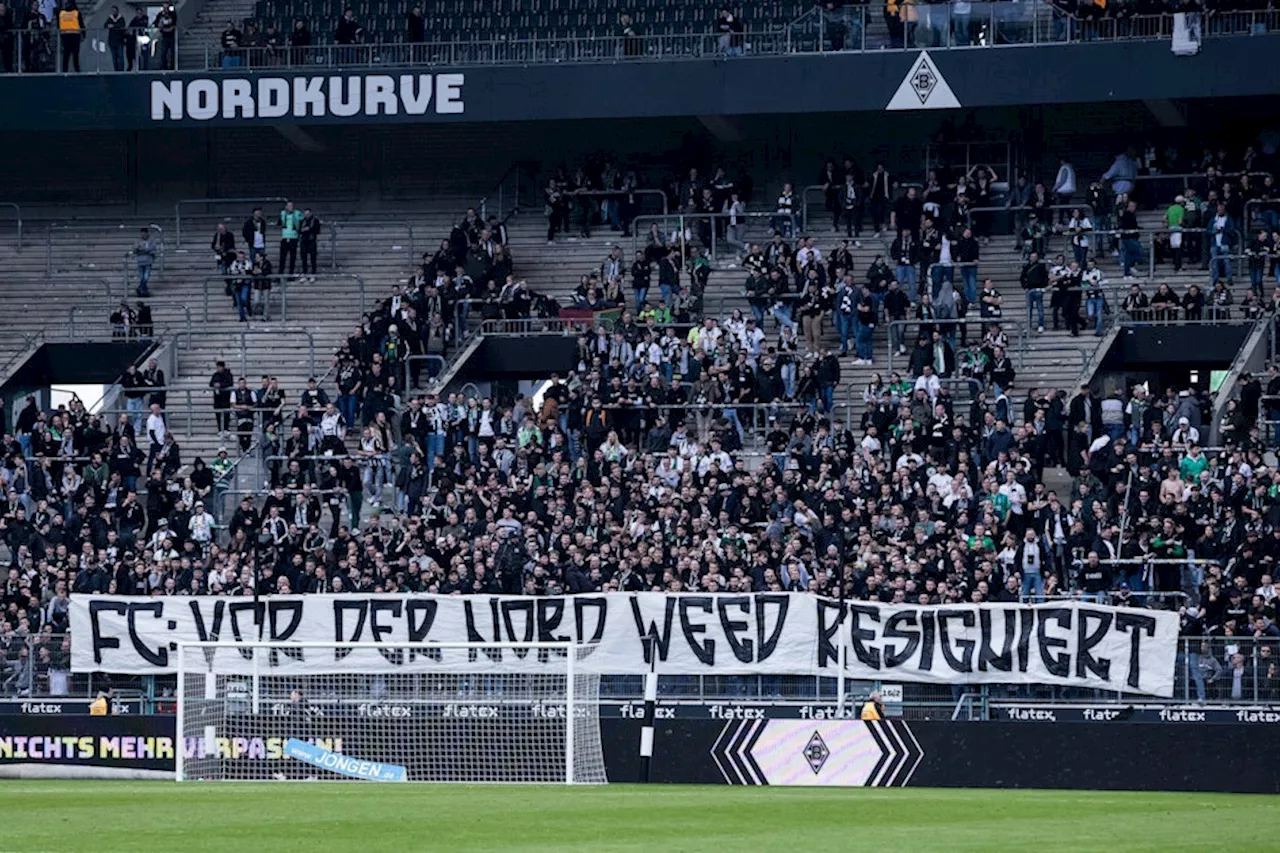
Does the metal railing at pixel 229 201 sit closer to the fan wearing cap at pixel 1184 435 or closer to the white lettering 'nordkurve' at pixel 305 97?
the white lettering 'nordkurve' at pixel 305 97

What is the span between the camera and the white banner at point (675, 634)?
3008 centimetres

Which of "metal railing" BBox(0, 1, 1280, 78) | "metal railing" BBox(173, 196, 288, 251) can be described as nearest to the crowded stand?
"metal railing" BBox(0, 1, 1280, 78)

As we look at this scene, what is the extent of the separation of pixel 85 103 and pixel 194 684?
826 inches

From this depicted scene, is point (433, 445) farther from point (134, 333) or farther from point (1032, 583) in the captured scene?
point (1032, 583)

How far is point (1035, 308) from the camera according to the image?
4222cm

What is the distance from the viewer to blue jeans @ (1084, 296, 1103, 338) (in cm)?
4169

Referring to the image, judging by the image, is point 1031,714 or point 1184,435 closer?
point 1031,714

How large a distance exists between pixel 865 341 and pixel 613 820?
22.6 m

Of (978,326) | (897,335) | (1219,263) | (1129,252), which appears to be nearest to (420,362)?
(897,335)

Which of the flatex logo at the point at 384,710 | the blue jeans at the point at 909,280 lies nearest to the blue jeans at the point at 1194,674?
the flatex logo at the point at 384,710

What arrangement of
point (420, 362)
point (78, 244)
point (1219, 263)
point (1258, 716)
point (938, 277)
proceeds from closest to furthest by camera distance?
1. point (1258, 716)
2. point (1219, 263)
3. point (938, 277)
4. point (420, 362)
5. point (78, 244)

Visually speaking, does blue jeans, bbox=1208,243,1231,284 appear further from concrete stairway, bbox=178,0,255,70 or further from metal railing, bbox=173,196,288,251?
concrete stairway, bbox=178,0,255,70

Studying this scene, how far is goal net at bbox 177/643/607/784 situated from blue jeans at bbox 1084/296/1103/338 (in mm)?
14418

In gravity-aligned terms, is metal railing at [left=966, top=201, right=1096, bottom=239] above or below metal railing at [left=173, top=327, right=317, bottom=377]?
above
